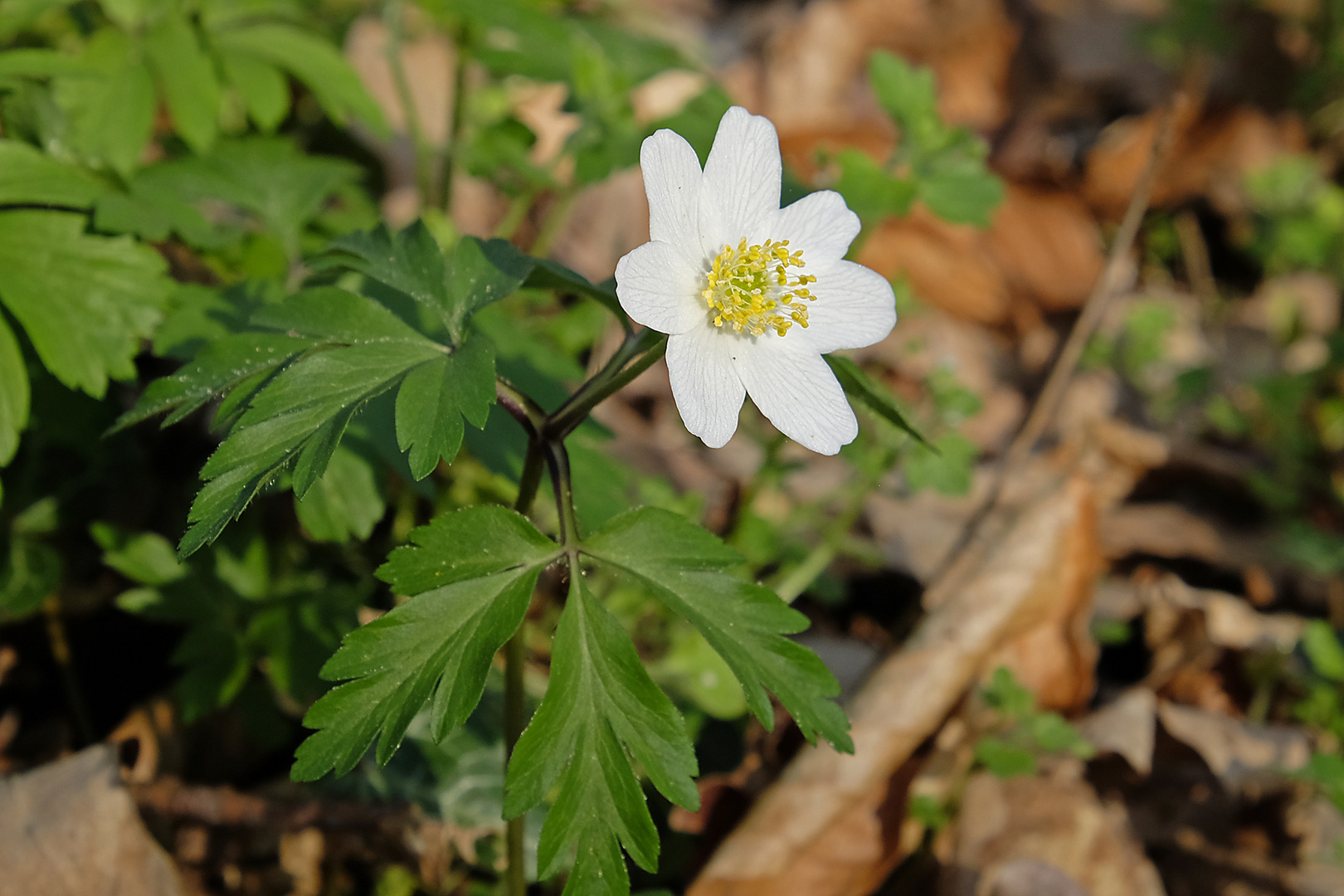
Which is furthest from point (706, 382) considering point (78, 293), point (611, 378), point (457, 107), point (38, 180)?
point (457, 107)

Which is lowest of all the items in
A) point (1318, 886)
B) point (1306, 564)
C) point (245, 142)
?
point (1318, 886)

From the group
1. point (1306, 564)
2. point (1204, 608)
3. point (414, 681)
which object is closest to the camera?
point (414, 681)

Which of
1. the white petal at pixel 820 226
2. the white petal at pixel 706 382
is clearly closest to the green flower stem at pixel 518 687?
the white petal at pixel 706 382

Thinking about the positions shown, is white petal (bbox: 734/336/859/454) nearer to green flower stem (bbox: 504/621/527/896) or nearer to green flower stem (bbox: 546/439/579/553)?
green flower stem (bbox: 546/439/579/553)

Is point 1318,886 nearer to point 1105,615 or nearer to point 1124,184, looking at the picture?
point 1105,615

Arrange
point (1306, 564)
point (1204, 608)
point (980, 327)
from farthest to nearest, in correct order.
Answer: point (980, 327)
point (1306, 564)
point (1204, 608)

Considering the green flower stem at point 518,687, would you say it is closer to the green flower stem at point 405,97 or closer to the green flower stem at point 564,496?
the green flower stem at point 564,496

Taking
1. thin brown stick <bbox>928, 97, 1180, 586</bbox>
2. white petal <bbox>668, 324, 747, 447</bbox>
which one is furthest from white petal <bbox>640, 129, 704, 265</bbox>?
thin brown stick <bbox>928, 97, 1180, 586</bbox>

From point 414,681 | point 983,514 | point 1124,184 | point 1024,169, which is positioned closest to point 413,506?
point 414,681

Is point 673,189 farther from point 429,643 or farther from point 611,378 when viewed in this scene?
point 429,643
